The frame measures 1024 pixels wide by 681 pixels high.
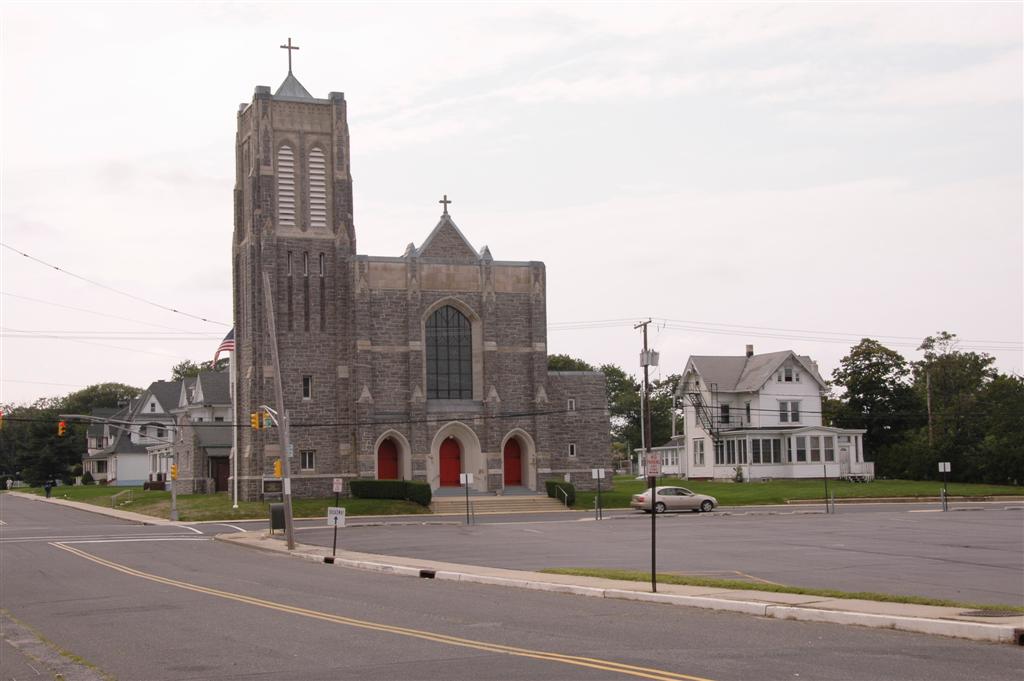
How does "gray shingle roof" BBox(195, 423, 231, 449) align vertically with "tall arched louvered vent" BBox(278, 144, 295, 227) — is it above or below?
below

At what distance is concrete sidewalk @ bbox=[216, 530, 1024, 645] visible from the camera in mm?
14609

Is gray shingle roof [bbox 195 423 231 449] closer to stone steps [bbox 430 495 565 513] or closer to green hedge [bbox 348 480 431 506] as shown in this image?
green hedge [bbox 348 480 431 506]

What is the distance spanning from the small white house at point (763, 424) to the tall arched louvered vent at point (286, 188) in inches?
1280

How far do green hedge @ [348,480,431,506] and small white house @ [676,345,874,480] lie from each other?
2604cm

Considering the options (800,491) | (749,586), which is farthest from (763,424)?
(749,586)

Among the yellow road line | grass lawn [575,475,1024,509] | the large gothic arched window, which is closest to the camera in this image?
the yellow road line

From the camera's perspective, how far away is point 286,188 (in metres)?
62.7

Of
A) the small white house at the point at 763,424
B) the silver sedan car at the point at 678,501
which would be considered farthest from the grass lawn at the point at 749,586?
the small white house at the point at 763,424

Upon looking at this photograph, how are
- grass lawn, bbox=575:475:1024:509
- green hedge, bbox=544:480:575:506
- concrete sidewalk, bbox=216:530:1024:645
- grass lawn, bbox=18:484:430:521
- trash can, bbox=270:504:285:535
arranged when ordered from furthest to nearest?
grass lawn, bbox=575:475:1024:509 → green hedge, bbox=544:480:575:506 → grass lawn, bbox=18:484:430:521 → trash can, bbox=270:504:285:535 → concrete sidewalk, bbox=216:530:1024:645

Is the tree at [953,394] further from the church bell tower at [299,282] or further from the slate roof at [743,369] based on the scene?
the church bell tower at [299,282]

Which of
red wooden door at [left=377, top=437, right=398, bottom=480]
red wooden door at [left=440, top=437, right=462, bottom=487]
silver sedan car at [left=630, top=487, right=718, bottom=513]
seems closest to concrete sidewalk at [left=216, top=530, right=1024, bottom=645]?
silver sedan car at [left=630, top=487, right=718, bottom=513]

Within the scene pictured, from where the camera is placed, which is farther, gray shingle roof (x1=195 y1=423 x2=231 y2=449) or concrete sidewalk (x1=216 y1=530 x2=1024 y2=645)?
gray shingle roof (x1=195 y1=423 x2=231 y2=449)

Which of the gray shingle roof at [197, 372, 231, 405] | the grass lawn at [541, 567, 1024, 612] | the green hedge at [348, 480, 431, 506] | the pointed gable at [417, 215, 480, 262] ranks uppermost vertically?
the pointed gable at [417, 215, 480, 262]

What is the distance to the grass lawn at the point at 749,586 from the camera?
17.0 metres
